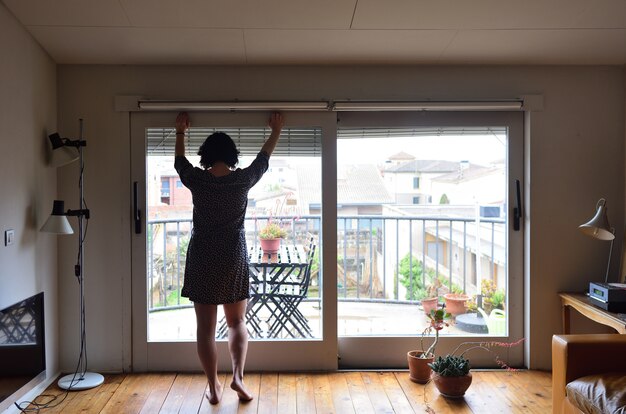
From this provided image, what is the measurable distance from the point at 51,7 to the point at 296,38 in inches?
48.6

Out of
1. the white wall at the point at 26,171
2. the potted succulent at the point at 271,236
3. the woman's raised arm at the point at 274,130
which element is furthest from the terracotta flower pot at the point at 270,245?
the white wall at the point at 26,171

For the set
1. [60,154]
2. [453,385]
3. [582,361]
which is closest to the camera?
[582,361]

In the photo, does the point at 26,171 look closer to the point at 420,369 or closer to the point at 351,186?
the point at 351,186

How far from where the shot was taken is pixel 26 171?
2.78 m

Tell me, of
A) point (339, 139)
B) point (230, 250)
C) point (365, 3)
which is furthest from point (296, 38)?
point (230, 250)

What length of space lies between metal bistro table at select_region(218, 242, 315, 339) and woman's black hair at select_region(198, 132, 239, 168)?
739mm

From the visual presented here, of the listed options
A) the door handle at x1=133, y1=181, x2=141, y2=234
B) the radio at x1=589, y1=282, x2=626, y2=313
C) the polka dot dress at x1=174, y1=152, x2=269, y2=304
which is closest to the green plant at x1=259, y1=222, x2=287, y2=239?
the polka dot dress at x1=174, y1=152, x2=269, y2=304

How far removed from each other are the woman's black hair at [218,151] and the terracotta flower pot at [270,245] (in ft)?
2.17

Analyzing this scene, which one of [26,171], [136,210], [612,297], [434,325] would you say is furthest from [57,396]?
[612,297]

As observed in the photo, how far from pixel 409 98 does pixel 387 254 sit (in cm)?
106

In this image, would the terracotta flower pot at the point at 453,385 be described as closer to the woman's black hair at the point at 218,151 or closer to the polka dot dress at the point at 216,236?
the polka dot dress at the point at 216,236

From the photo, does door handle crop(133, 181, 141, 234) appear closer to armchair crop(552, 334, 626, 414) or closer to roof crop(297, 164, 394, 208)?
roof crop(297, 164, 394, 208)

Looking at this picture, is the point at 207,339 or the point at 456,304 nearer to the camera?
the point at 207,339

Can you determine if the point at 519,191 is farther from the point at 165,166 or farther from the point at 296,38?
the point at 165,166
